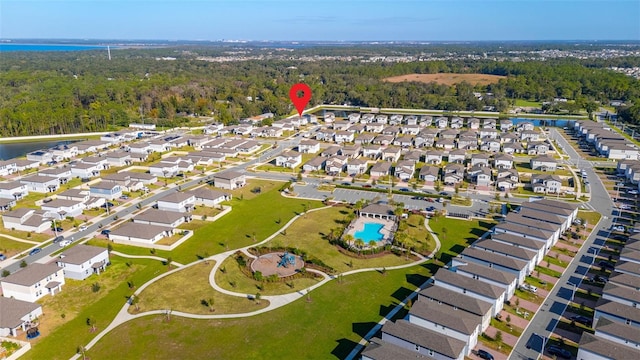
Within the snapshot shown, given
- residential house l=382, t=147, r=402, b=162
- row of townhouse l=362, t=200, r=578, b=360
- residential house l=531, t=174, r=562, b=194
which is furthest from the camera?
residential house l=382, t=147, r=402, b=162

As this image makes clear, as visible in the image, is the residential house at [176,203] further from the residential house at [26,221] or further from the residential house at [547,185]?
the residential house at [547,185]

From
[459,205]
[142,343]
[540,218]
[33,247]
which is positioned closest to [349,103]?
[459,205]

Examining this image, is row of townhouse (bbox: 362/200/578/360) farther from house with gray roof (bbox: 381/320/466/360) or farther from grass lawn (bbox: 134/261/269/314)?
grass lawn (bbox: 134/261/269/314)

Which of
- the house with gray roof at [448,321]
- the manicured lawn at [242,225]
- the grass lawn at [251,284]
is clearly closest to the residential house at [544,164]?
the manicured lawn at [242,225]

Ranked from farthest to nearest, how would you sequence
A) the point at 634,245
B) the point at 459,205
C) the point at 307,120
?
the point at 307,120 < the point at 459,205 < the point at 634,245

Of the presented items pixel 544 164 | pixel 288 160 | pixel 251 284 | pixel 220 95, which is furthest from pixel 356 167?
pixel 220 95

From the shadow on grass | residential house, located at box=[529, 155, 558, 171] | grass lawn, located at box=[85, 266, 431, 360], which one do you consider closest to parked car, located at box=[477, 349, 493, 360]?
grass lawn, located at box=[85, 266, 431, 360]

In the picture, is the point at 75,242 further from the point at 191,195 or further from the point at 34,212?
the point at 191,195
